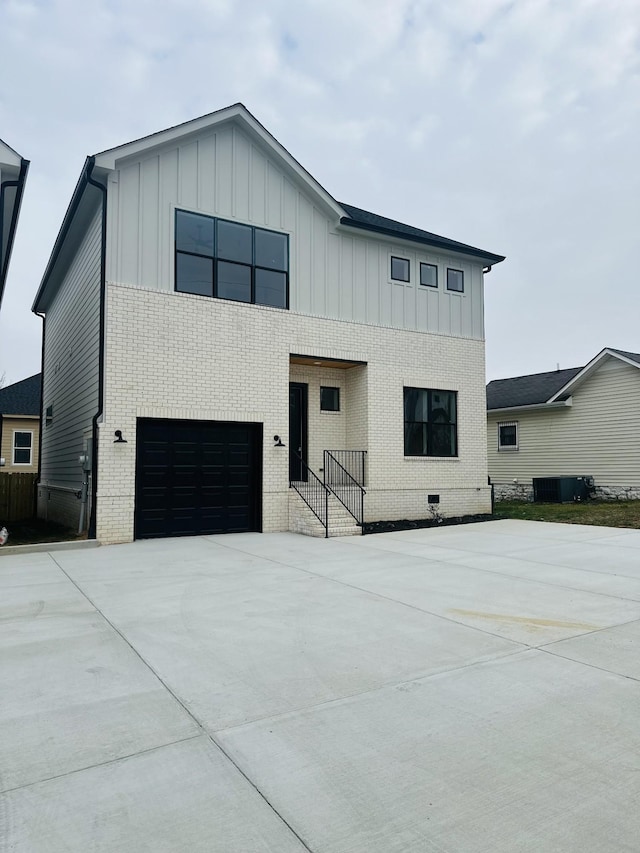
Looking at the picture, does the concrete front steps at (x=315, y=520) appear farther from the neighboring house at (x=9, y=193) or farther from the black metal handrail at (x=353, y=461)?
the neighboring house at (x=9, y=193)

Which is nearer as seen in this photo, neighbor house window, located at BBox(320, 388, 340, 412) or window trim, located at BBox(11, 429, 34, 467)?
neighbor house window, located at BBox(320, 388, 340, 412)

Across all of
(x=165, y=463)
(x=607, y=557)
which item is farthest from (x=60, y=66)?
(x=607, y=557)

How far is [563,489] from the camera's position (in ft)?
67.9

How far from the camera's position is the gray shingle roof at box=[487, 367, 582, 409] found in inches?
928

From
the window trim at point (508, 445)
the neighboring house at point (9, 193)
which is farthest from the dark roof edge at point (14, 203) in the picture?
the window trim at point (508, 445)

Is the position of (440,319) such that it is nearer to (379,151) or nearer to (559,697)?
(559,697)

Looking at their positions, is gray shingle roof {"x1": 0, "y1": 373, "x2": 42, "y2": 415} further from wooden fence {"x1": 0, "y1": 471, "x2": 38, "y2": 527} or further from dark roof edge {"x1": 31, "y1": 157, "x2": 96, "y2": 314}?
dark roof edge {"x1": 31, "y1": 157, "x2": 96, "y2": 314}

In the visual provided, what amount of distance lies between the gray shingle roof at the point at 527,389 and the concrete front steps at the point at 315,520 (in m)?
13.6

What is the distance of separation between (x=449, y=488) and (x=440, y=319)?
462 centimetres

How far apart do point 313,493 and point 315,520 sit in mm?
1162

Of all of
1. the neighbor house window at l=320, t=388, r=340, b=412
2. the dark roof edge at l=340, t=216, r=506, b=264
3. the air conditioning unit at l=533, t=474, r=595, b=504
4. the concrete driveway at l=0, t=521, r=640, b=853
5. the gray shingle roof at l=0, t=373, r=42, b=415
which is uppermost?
the dark roof edge at l=340, t=216, r=506, b=264

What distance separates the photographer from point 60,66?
54.2ft

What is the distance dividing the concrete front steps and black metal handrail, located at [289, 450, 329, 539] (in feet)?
0.36

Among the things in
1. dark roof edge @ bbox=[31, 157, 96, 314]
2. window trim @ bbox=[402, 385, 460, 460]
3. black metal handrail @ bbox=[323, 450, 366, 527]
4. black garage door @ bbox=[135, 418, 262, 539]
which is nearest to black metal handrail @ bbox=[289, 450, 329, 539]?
black metal handrail @ bbox=[323, 450, 366, 527]
